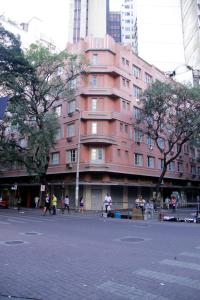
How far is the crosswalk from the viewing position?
5.00 meters

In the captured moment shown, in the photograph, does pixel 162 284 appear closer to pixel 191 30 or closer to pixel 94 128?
pixel 94 128

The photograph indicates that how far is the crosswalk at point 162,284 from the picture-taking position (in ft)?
16.4

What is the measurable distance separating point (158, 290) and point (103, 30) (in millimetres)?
112327

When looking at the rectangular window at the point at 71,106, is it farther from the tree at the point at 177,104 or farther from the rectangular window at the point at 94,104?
the tree at the point at 177,104

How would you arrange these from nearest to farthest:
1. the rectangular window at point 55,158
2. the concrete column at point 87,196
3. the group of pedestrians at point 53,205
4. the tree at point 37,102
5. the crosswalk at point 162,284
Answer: the crosswalk at point 162,284
the group of pedestrians at point 53,205
the tree at point 37,102
the concrete column at point 87,196
the rectangular window at point 55,158

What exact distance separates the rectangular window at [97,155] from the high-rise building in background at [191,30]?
51.8 m

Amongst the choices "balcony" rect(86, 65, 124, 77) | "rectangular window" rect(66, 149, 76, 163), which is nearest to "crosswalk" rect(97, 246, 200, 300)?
"rectangular window" rect(66, 149, 76, 163)

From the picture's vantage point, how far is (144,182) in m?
42.4

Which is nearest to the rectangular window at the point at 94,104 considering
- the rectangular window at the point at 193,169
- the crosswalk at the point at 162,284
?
the rectangular window at the point at 193,169

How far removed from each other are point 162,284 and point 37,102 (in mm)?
28703

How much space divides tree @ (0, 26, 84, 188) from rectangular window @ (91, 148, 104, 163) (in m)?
6.45

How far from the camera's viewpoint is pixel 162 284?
5.60 m

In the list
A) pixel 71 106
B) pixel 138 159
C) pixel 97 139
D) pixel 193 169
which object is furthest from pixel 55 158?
pixel 193 169

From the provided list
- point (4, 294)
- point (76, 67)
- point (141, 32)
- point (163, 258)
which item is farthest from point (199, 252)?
point (141, 32)
